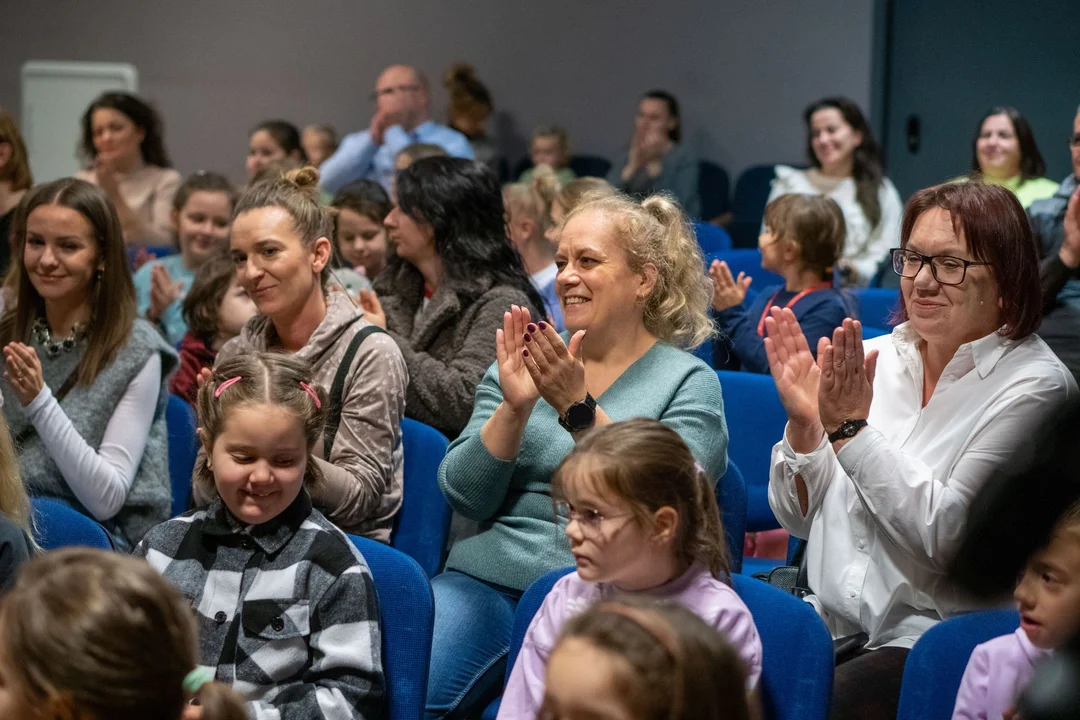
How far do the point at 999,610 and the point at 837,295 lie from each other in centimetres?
201

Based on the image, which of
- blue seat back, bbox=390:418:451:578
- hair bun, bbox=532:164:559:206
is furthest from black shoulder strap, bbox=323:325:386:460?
hair bun, bbox=532:164:559:206

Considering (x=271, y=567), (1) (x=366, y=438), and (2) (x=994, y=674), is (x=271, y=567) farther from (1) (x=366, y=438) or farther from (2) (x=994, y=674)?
(2) (x=994, y=674)

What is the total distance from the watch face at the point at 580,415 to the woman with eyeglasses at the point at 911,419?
330 millimetres

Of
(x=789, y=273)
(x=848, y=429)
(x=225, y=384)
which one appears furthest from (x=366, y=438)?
(x=789, y=273)

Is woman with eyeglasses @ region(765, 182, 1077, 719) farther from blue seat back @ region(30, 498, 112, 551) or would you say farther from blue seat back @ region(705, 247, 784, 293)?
blue seat back @ region(705, 247, 784, 293)

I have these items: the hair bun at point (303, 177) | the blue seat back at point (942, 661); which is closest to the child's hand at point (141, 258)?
the hair bun at point (303, 177)

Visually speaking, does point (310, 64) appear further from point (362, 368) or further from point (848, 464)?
point (848, 464)

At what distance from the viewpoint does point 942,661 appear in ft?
5.56

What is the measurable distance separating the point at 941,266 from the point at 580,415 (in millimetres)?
665

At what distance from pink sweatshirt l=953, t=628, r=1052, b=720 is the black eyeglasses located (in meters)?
0.66

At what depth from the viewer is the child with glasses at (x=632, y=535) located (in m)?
1.76

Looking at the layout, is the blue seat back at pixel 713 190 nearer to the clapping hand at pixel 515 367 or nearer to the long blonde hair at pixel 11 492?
the clapping hand at pixel 515 367

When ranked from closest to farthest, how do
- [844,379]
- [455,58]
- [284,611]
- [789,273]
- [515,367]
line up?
1. [284,611]
2. [844,379]
3. [515,367]
4. [789,273]
5. [455,58]

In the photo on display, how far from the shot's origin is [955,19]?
680 cm
